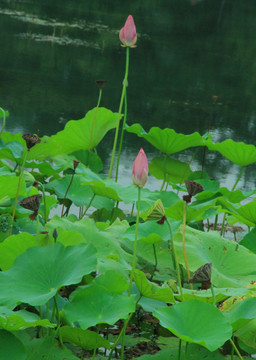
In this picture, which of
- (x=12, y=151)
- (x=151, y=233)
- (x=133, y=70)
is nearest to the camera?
(x=151, y=233)

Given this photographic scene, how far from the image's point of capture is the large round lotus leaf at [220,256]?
1234 mm

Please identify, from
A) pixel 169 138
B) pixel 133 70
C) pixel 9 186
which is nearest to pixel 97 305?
pixel 9 186

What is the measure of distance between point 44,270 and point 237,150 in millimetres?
887

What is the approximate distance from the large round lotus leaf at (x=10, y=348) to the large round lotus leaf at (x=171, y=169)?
3.42 ft

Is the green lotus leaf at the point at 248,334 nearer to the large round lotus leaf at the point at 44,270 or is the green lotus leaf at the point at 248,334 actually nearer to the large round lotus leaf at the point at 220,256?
→ the large round lotus leaf at the point at 220,256

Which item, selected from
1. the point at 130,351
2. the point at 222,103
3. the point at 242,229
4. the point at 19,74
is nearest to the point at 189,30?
the point at 222,103

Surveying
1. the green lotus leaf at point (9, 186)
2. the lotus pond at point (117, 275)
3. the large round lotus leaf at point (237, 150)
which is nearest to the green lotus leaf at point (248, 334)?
the lotus pond at point (117, 275)

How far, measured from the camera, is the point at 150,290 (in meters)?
1.04

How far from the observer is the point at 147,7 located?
6.02 metres

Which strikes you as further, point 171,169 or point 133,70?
point 133,70

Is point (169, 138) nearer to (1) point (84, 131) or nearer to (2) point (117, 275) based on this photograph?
(1) point (84, 131)

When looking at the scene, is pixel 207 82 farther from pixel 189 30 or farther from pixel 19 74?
pixel 189 30

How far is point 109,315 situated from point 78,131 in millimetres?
872

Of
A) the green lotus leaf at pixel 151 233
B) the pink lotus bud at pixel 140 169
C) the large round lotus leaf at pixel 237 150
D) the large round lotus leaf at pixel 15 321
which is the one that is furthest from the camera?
the large round lotus leaf at pixel 237 150
